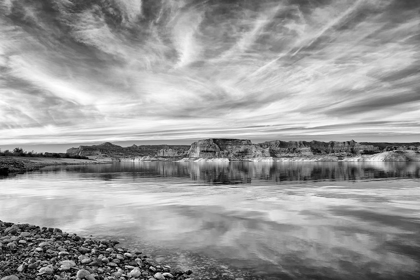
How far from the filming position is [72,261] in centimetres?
804

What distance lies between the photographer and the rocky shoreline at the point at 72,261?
7234mm

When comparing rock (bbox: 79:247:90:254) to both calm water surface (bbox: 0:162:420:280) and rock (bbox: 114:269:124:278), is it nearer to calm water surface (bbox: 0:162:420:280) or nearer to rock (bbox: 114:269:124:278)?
calm water surface (bbox: 0:162:420:280)

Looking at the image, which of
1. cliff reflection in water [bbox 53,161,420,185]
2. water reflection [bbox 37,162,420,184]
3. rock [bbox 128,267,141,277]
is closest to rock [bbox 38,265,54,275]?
rock [bbox 128,267,141,277]

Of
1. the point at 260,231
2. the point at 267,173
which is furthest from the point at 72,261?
the point at 267,173

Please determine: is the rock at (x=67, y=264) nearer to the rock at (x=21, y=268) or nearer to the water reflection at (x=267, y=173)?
the rock at (x=21, y=268)

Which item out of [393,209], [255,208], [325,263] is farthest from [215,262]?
[393,209]

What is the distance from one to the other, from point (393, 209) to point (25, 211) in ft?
78.3

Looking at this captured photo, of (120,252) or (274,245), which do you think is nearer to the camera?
(120,252)

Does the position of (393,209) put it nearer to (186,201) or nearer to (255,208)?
(255,208)

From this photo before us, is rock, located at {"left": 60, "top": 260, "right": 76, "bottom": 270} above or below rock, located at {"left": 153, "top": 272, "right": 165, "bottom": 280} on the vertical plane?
above

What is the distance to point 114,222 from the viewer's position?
14.6 m

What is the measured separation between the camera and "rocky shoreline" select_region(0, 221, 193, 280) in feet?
23.7

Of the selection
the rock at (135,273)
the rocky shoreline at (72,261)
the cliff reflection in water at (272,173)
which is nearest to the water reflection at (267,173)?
the cliff reflection in water at (272,173)

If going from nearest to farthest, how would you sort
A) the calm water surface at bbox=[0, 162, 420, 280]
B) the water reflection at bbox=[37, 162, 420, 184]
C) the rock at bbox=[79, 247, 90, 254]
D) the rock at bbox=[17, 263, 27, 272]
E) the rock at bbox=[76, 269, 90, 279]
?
the rock at bbox=[76, 269, 90, 279], the rock at bbox=[17, 263, 27, 272], the calm water surface at bbox=[0, 162, 420, 280], the rock at bbox=[79, 247, 90, 254], the water reflection at bbox=[37, 162, 420, 184]
